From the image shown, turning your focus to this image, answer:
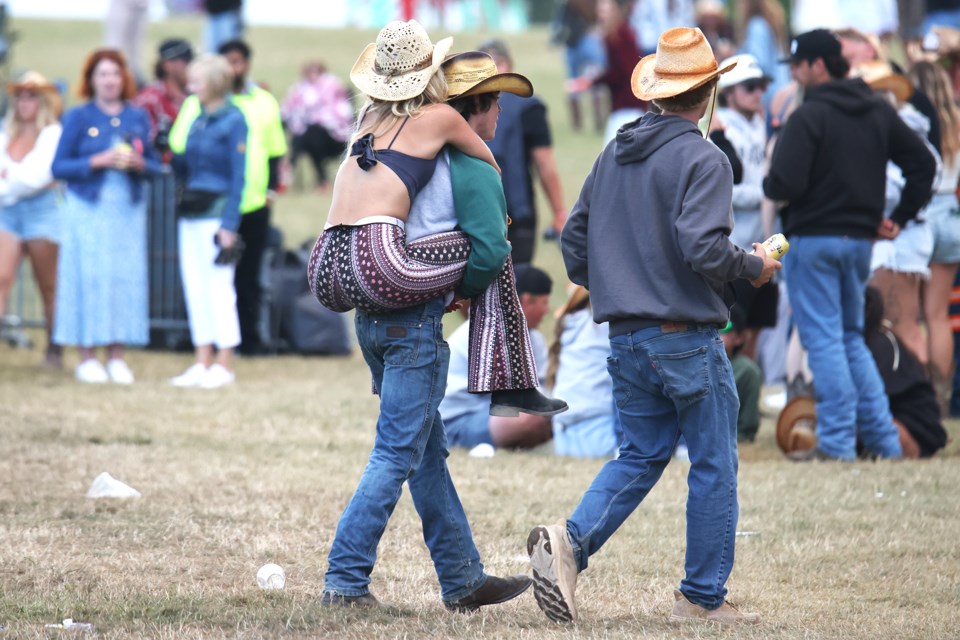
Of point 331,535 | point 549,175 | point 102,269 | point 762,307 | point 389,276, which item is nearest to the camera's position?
point 389,276

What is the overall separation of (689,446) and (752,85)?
5166mm

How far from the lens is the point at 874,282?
9.28 m

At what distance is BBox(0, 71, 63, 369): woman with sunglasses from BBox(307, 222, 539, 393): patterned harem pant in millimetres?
6725

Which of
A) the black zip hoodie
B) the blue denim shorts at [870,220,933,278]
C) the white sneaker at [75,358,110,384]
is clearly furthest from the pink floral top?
the black zip hoodie

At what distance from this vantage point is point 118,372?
1066 cm

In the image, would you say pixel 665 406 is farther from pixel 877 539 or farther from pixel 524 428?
pixel 524 428

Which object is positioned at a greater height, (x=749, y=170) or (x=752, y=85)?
(x=752, y=85)

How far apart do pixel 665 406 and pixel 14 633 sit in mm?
2184

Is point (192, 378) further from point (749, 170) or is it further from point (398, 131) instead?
point (398, 131)

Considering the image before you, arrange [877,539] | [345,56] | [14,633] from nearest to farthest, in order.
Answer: [14,633] → [877,539] → [345,56]

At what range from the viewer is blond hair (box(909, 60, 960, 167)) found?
360 inches

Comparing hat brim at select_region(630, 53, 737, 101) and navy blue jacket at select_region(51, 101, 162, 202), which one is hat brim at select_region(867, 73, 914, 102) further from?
navy blue jacket at select_region(51, 101, 162, 202)

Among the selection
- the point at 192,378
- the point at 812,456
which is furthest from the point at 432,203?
the point at 192,378

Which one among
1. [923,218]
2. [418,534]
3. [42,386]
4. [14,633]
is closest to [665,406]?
[418,534]
